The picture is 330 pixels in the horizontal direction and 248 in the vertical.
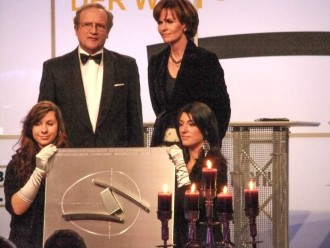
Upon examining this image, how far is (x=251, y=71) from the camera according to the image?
627 cm

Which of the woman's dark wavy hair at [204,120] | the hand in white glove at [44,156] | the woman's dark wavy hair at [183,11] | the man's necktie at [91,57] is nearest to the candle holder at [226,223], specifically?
the hand in white glove at [44,156]

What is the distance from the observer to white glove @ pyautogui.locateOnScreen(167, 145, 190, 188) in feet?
12.2

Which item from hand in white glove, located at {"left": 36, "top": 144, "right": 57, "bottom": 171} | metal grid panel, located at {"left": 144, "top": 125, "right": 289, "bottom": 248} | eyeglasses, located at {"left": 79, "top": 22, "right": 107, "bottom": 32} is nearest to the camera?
hand in white glove, located at {"left": 36, "top": 144, "right": 57, "bottom": 171}

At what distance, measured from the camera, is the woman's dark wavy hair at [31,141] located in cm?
390

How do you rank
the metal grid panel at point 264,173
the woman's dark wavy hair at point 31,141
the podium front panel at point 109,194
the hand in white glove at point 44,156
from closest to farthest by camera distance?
the podium front panel at point 109,194 → the hand in white glove at point 44,156 → the woman's dark wavy hair at point 31,141 → the metal grid panel at point 264,173

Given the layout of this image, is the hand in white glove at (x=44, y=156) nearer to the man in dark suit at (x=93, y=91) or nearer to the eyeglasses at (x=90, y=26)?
the man in dark suit at (x=93, y=91)

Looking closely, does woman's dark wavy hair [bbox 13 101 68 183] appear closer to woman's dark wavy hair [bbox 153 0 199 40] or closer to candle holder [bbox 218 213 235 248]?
woman's dark wavy hair [bbox 153 0 199 40]

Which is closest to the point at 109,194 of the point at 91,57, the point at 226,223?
the point at 226,223

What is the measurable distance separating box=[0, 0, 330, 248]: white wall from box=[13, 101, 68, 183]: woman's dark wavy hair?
2.17m

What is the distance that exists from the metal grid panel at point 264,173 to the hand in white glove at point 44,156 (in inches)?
69.2

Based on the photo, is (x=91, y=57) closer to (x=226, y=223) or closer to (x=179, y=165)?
(x=179, y=165)

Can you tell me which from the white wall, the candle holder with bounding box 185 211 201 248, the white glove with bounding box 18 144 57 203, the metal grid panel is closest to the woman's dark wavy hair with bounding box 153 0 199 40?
the metal grid panel

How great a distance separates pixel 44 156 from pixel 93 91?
0.86 metres

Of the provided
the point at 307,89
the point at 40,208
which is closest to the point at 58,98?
the point at 40,208
